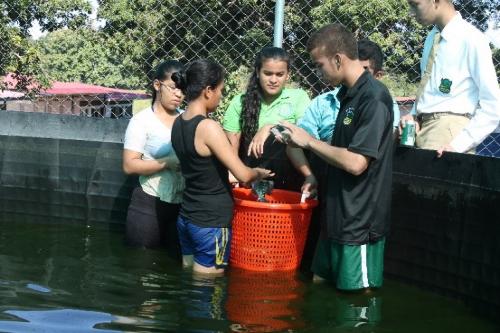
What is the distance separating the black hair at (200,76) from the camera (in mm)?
4598

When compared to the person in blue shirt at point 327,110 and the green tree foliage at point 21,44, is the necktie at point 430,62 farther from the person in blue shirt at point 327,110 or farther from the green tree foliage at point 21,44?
the green tree foliage at point 21,44

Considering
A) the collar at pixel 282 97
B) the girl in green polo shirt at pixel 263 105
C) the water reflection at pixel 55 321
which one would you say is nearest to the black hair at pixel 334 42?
the girl in green polo shirt at pixel 263 105

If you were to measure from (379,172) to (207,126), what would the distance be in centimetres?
115

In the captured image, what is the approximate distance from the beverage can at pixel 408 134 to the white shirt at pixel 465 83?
155 mm

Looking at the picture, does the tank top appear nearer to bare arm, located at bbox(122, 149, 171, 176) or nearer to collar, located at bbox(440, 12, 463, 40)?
bare arm, located at bbox(122, 149, 171, 176)

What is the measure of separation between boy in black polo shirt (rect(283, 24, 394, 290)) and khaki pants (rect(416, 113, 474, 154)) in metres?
0.48

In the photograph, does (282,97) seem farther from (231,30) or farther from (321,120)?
(231,30)

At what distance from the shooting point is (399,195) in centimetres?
472

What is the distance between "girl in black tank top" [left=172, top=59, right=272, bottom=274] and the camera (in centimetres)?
456

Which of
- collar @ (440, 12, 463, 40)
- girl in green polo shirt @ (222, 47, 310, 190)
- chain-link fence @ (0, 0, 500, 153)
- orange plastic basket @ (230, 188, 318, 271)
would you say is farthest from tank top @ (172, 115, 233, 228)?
chain-link fence @ (0, 0, 500, 153)

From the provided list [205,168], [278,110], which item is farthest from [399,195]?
[205,168]

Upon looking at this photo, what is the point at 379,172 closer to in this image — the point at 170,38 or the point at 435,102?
the point at 435,102

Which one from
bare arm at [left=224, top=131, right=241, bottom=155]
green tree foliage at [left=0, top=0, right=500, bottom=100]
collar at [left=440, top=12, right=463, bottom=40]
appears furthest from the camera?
A: green tree foliage at [left=0, top=0, right=500, bottom=100]

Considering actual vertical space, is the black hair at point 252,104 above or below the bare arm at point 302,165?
above
